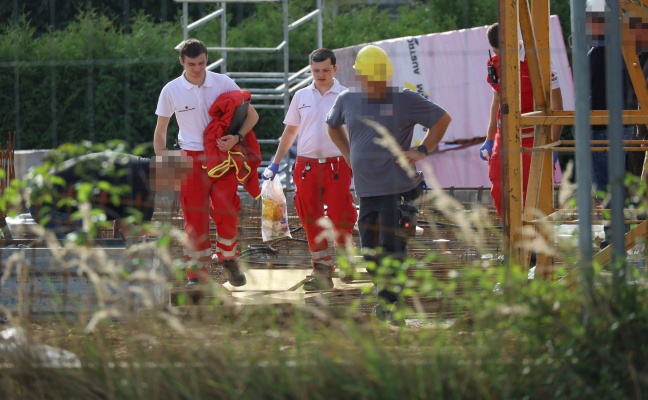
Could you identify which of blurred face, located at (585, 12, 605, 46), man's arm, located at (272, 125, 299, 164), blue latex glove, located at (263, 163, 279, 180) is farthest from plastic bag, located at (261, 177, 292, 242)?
blurred face, located at (585, 12, 605, 46)

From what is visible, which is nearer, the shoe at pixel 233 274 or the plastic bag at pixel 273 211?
the shoe at pixel 233 274

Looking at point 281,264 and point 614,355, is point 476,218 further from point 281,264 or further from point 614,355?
point 281,264

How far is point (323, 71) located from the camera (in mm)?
8328

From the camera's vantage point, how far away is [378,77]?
6.81 m

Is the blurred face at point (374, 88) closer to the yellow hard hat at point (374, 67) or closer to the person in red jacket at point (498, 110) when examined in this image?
the yellow hard hat at point (374, 67)

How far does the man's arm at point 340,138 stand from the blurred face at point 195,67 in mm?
1274

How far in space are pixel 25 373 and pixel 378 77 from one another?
3.22 metres

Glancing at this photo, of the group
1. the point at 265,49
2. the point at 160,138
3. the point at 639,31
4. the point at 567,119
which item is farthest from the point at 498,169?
the point at 265,49

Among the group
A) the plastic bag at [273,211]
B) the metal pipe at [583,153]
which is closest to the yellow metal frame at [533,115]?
the metal pipe at [583,153]

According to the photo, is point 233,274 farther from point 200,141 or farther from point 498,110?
point 498,110

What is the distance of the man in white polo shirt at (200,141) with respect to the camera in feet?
26.0

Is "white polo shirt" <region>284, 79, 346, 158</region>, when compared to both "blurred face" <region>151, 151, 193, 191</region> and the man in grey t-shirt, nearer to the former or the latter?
"blurred face" <region>151, 151, 193, 191</region>

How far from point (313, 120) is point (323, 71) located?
0.35 meters

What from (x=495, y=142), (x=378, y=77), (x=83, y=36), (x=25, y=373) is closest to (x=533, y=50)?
(x=378, y=77)
